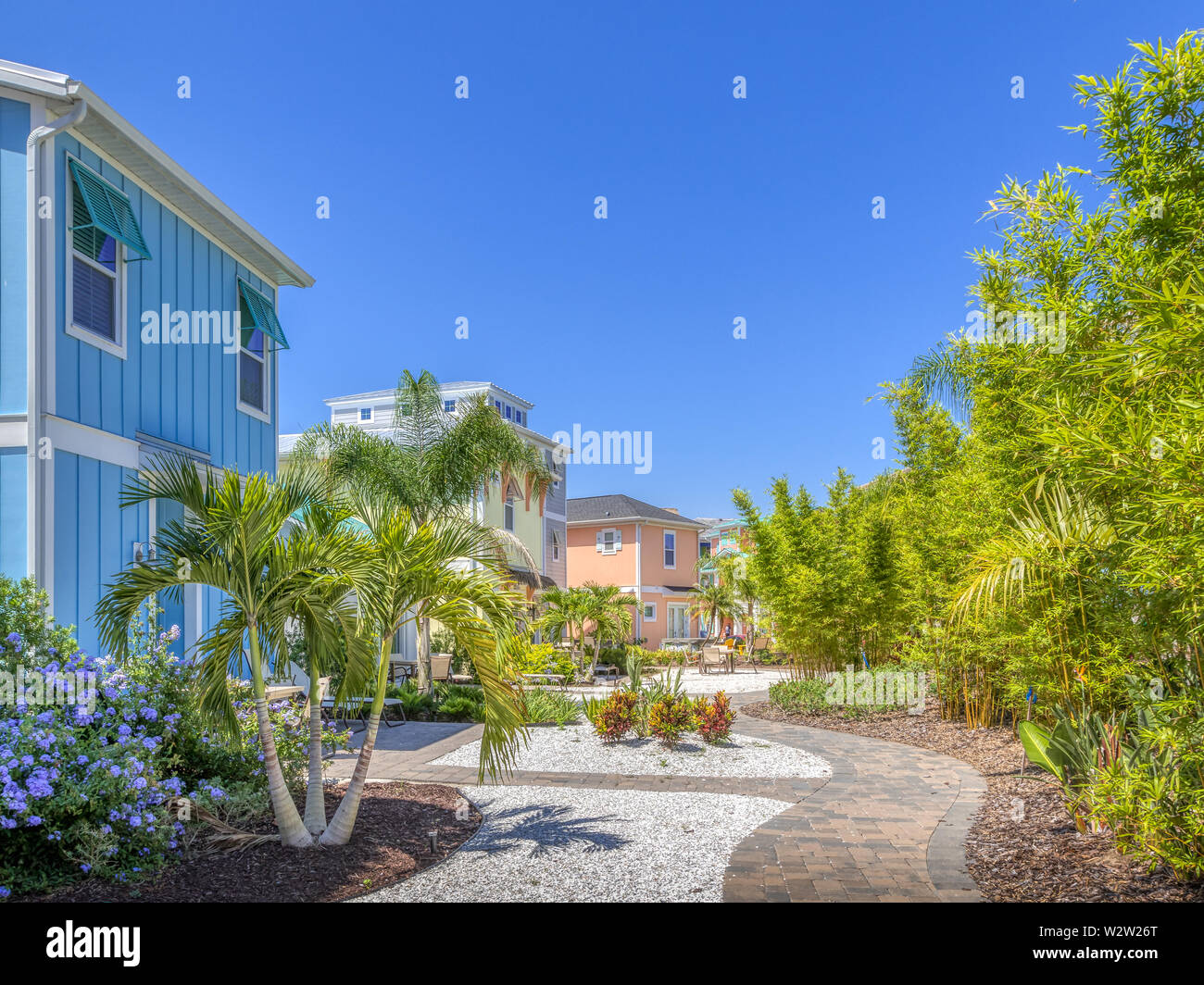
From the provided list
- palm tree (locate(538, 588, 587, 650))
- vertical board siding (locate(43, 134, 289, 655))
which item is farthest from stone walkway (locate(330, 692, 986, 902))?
palm tree (locate(538, 588, 587, 650))

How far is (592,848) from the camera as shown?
210 inches

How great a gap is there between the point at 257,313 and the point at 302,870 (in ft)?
25.6

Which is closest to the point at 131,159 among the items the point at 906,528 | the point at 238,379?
the point at 238,379

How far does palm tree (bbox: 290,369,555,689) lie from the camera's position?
46.5ft

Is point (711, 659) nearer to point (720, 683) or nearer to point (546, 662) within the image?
point (720, 683)

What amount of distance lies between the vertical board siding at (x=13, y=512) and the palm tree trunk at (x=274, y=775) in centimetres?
291

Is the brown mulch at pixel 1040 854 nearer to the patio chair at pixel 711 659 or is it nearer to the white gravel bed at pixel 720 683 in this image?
the white gravel bed at pixel 720 683

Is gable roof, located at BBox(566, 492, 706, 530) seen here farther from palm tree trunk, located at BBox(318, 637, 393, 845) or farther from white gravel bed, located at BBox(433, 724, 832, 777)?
palm tree trunk, located at BBox(318, 637, 393, 845)

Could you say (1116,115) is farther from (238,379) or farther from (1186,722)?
(238,379)

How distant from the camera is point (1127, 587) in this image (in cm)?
503

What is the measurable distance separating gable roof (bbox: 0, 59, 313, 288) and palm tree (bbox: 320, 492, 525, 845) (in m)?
4.78

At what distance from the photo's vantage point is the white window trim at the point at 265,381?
32.3ft

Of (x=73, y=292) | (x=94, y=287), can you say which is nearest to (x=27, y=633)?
(x=73, y=292)
